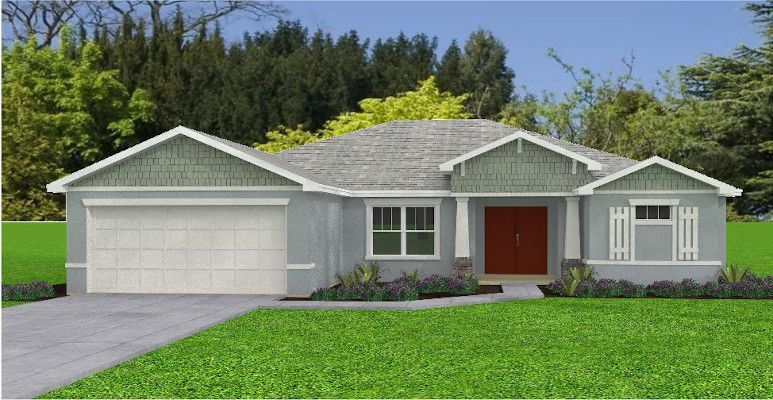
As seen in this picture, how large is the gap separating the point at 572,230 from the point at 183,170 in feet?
33.2

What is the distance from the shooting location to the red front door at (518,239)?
82.3ft

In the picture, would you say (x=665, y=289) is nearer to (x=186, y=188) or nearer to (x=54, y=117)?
(x=186, y=188)

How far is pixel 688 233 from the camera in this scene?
21.9 metres

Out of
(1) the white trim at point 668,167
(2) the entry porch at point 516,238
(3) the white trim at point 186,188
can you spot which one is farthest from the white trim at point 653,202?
(3) the white trim at point 186,188

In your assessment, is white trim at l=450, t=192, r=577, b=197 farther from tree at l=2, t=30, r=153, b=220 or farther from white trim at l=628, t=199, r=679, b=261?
tree at l=2, t=30, r=153, b=220

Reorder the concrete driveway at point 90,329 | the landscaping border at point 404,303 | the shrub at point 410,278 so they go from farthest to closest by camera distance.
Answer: the shrub at point 410,278
the landscaping border at point 404,303
the concrete driveway at point 90,329

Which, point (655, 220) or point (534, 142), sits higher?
point (534, 142)

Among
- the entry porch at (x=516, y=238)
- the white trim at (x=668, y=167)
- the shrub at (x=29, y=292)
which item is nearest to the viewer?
the shrub at (x=29, y=292)

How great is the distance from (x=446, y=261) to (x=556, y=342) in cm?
1058

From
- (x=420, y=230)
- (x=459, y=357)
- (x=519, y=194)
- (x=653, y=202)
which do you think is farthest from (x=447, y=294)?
(x=459, y=357)

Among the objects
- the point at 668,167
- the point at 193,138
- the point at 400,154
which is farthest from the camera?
the point at 400,154

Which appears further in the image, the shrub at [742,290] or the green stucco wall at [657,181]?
the green stucco wall at [657,181]

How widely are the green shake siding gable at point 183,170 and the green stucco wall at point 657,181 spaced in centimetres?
846

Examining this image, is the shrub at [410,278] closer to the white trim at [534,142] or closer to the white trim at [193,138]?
the white trim at [534,142]
